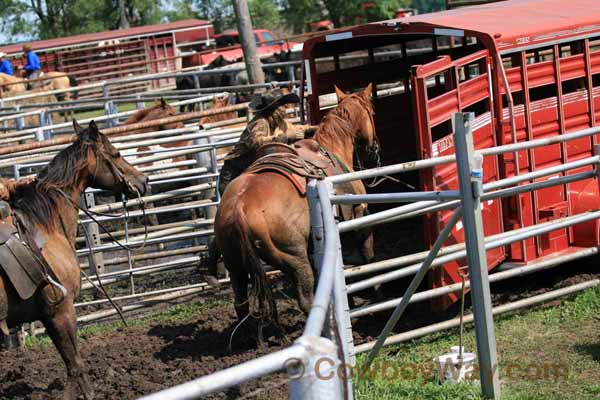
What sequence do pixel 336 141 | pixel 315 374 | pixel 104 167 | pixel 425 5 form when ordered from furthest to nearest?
1. pixel 425 5
2. pixel 336 141
3. pixel 104 167
4. pixel 315 374

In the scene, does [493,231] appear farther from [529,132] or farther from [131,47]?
[131,47]

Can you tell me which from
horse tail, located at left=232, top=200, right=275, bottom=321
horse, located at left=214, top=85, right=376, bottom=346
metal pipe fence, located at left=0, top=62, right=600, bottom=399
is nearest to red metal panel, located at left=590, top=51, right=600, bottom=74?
metal pipe fence, located at left=0, top=62, right=600, bottom=399

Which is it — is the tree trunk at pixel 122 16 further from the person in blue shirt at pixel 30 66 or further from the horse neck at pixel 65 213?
the horse neck at pixel 65 213

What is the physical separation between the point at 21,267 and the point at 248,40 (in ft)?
40.8

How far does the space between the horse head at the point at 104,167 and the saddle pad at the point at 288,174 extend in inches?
38.4

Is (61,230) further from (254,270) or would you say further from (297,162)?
(297,162)

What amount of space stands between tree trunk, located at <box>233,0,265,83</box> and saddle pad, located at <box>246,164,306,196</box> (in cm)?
1046

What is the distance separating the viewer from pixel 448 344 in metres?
6.56

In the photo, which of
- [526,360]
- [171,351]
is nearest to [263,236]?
[171,351]

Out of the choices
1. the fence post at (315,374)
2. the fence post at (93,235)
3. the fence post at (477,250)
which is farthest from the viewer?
the fence post at (93,235)

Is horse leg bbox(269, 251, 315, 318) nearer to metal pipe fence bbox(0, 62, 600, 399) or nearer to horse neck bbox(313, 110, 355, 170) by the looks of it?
metal pipe fence bbox(0, 62, 600, 399)

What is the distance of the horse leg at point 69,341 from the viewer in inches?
247

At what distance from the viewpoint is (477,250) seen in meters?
4.94

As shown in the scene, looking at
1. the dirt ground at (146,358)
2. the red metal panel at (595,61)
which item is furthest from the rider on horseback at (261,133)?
the red metal panel at (595,61)
